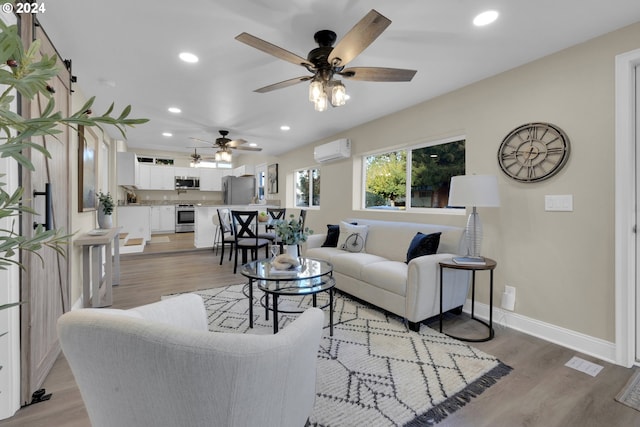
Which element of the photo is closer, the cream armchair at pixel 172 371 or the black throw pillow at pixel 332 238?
the cream armchair at pixel 172 371

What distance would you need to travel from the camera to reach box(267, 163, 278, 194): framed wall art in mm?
7340

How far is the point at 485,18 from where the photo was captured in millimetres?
1945

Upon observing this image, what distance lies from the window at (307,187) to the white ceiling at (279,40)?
254cm

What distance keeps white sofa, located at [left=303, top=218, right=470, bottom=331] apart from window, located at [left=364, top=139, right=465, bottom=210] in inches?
20.6

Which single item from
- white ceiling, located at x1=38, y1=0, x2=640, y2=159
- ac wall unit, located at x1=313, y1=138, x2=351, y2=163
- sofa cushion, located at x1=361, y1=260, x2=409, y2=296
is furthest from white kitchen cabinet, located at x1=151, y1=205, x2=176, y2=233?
sofa cushion, located at x1=361, y1=260, x2=409, y2=296

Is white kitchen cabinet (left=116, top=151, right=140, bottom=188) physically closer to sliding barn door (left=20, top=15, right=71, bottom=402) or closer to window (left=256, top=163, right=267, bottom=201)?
window (left=256, top=163, right=267, bottom=201)

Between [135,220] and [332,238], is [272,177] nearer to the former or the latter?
[135,220]

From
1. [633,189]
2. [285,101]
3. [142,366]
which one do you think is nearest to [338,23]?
[285,101]

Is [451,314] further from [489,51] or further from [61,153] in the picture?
[61,153]

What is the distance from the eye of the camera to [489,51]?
2.36 meters

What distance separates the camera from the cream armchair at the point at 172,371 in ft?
2.43

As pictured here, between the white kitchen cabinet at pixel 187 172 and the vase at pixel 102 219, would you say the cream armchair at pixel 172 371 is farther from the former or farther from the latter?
the white kitchen cabinet at pixel 187 172

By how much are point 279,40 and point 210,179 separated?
728 centimetres

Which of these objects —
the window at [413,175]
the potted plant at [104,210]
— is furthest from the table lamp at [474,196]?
the potted plant at [104,210]
